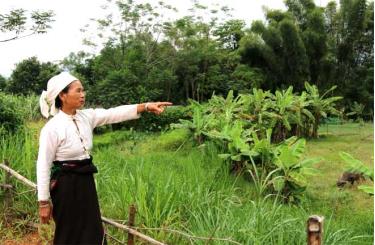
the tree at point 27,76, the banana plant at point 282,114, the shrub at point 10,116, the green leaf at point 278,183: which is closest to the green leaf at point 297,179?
the green leaf at point 278,183

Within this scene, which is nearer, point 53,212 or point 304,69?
point 53,212

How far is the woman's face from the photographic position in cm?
267

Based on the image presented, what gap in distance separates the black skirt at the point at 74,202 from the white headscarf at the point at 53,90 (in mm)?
292

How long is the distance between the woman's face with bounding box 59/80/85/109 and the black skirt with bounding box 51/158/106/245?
1.01 feet

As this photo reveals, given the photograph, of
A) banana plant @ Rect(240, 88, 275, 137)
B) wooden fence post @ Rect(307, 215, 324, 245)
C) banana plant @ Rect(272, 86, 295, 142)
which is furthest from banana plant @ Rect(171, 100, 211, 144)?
wooden fence post @ Rect(307, 215, 324, 245)

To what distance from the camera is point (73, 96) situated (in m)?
2.68

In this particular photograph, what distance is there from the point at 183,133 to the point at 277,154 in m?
3.84

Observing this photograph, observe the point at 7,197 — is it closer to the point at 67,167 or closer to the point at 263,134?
the point at 67,167

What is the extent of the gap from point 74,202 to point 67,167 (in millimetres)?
201

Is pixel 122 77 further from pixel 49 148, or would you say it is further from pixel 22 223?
pixel 49 148

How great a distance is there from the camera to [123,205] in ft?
11.4

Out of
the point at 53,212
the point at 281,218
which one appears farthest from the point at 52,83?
the point at 281,218

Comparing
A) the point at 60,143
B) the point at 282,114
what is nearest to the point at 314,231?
the point at 60,143

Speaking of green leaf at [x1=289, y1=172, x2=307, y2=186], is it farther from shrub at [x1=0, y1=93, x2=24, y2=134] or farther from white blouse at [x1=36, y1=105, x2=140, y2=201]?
shrub at [x1=0, y1=93, x2=24, y2=134]
